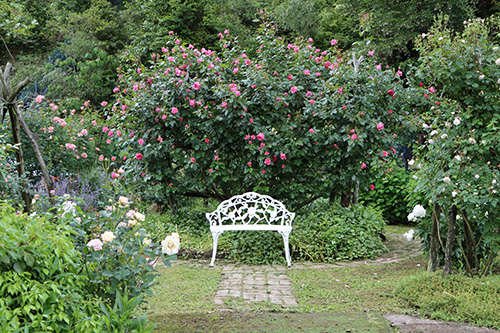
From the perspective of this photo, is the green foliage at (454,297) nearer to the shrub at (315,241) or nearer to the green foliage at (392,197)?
the shrub at (315,241)

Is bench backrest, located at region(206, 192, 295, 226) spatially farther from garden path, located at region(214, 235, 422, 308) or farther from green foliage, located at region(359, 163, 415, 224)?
green foliage, located at region(359, 163, 415, 224)

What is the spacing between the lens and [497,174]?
12.4 ft

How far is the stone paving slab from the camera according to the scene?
12.9 feet

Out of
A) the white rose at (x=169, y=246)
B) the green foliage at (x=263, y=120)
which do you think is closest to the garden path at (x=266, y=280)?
the green foliage at (x=263, y=120)

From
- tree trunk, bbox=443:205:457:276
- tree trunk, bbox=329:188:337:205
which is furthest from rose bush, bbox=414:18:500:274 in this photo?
tree trunk, bbox=329:188:337:205

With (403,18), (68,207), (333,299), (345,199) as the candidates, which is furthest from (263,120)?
(403,18)

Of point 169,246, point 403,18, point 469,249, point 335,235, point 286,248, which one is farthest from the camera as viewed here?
point 403,18

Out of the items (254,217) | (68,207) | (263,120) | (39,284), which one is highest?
(263,120)

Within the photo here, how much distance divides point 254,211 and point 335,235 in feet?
3.62

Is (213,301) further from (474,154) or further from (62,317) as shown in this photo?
(474,154)

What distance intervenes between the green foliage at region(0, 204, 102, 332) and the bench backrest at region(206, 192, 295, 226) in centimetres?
332

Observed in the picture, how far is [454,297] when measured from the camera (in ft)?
11.6

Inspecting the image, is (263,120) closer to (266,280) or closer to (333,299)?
(266,280)

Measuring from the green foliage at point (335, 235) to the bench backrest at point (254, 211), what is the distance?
30 centimetres
